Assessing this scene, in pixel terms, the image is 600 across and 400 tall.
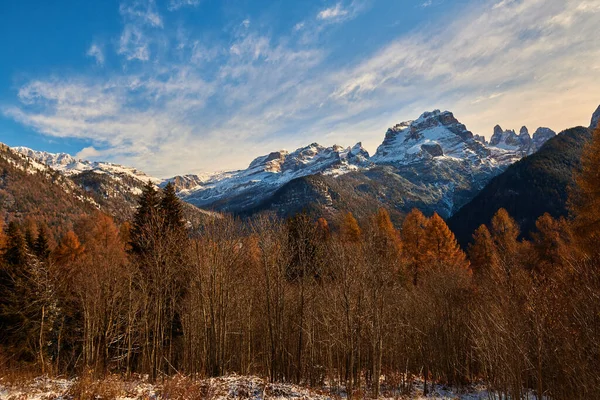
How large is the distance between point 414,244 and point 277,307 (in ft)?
90.8

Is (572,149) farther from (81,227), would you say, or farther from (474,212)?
(81,227)

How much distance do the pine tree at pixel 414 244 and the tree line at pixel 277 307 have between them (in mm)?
8200

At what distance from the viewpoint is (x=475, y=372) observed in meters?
26.1

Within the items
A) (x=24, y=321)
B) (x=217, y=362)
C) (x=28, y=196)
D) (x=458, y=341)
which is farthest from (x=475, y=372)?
(x=28, y=196)

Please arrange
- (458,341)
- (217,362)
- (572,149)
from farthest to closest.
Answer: (572,149) < (458,341) < (217,362)

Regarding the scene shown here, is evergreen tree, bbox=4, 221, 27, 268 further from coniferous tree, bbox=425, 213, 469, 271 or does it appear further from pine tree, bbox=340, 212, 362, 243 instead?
coniferous tree, bbox=425, 213, 469, 271

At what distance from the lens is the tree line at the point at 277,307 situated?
16.5 meters

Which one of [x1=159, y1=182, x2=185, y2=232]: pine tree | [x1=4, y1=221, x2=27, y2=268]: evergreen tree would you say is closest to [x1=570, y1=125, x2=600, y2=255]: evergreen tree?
[x1=159, y1=182, x2=185, y2=232]: pine tree

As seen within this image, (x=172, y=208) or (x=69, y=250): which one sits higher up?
(x=172, y=208)

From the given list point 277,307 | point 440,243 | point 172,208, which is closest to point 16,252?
point 172,208

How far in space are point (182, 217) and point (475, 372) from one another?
28.9m

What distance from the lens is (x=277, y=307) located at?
66.3 feet

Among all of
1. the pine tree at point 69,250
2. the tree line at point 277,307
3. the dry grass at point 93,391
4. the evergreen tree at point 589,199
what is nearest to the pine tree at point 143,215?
the tree line at point 277,307

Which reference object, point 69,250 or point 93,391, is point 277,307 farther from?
point 69,250
